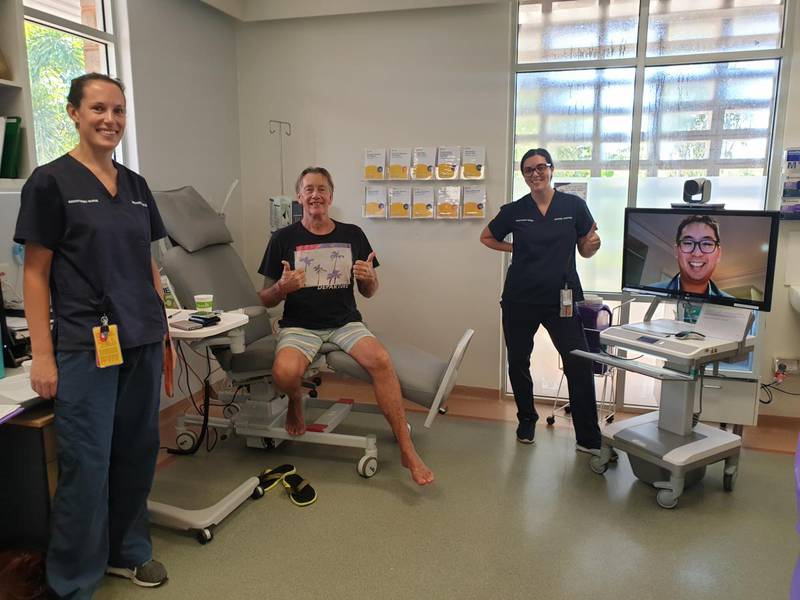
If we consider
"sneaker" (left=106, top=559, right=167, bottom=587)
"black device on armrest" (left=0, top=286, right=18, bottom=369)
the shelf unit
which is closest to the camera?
"black device on armrest" (left=0, top=286, right=18, bottom=369)

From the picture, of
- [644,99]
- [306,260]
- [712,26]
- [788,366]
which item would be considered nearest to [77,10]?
[306,260]

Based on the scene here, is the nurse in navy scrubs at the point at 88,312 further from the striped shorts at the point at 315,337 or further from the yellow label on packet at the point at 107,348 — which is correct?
the striped shorts at the point at 315,337

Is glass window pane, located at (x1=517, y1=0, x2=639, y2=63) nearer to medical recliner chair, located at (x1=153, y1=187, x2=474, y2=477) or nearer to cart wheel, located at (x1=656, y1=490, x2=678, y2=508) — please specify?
medical recliner chair, located at (x1=153, y1=187, x2=474, y2=477)

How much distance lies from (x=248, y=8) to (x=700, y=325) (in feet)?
10.8

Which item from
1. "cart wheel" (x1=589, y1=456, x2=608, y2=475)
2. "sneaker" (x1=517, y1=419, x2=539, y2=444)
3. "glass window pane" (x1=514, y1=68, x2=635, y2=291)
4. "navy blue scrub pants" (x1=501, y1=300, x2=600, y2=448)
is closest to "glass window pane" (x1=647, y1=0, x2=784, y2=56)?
"glass window pane" (x1=514, y1=68, x2=635, y2=291)

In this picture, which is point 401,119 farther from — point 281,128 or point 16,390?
point 16,390

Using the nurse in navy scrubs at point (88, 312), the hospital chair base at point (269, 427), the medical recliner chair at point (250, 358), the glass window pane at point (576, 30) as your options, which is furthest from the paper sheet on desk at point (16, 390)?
the glass window pane at point (576, 30)

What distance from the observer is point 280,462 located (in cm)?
309

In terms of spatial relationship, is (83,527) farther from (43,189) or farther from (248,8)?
(248,8)

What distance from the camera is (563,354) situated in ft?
10.1

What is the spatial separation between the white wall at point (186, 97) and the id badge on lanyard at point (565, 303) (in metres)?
2.28

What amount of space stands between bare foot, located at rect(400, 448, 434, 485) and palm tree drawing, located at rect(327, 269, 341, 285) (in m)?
0.90

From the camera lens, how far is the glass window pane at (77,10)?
9.53 feet

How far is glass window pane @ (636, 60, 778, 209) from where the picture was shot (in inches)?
136
